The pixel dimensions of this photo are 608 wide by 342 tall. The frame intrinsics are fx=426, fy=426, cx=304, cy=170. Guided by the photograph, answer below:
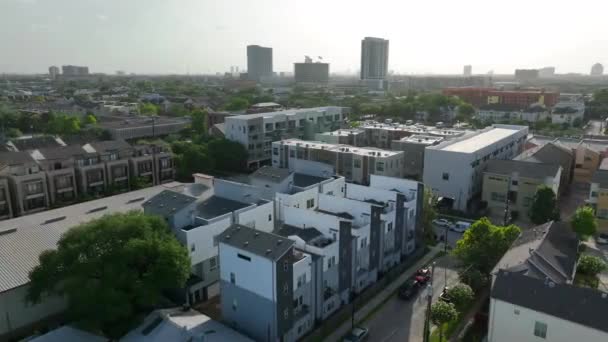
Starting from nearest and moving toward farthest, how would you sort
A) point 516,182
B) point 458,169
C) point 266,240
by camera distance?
point 266,240 < point 516,182 < point 458,169

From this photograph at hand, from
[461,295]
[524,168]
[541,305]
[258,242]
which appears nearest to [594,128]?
[524,168]

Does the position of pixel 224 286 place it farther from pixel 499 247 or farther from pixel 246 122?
pixel 246 122

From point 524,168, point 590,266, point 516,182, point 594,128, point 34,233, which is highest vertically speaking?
point 524,168

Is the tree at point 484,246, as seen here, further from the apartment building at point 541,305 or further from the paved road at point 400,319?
the apartment building at point 541,305

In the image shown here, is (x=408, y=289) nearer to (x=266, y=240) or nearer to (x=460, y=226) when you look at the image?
(x=266, y=240)

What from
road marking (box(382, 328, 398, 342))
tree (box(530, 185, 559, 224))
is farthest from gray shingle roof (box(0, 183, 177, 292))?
tree (box(530, 185, 559, 224))

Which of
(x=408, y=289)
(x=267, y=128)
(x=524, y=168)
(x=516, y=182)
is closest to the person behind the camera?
(x=408, y=289)

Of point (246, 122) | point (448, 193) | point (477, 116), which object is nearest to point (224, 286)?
point (448, 193)

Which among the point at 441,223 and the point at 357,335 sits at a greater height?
the point at 441,223
